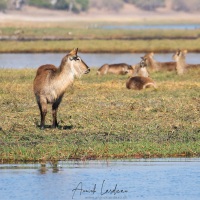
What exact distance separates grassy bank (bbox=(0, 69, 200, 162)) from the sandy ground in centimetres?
7293

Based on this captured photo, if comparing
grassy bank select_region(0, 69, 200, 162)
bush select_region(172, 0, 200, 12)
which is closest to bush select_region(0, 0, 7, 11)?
bush select_region(172, 0, 200, 12)

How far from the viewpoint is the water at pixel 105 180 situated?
8109 mm

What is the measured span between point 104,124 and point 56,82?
93 cm

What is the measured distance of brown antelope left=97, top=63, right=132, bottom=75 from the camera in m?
21.4

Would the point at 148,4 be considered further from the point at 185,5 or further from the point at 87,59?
the point at 87,59

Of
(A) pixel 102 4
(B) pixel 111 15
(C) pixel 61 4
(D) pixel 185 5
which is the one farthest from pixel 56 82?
(D) pixel 185 5

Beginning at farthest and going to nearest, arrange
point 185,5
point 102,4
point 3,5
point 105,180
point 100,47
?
point 185,5, point 102,4, point 3,5, point 100,47, point 105,180

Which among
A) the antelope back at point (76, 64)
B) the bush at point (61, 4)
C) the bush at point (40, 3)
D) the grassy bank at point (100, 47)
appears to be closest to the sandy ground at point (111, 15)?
the bush at point (40, 3)

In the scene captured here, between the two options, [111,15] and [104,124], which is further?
[111,15]

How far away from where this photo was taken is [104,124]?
468 inches

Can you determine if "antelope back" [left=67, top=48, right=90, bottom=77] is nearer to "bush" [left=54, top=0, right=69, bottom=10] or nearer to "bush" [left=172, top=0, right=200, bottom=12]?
"bush" [left=54, top=0, right=69, bottom=10]

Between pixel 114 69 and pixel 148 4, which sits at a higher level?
pixel 148 4

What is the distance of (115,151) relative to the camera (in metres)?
10.1

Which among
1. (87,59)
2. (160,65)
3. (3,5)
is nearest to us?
(160,65)
